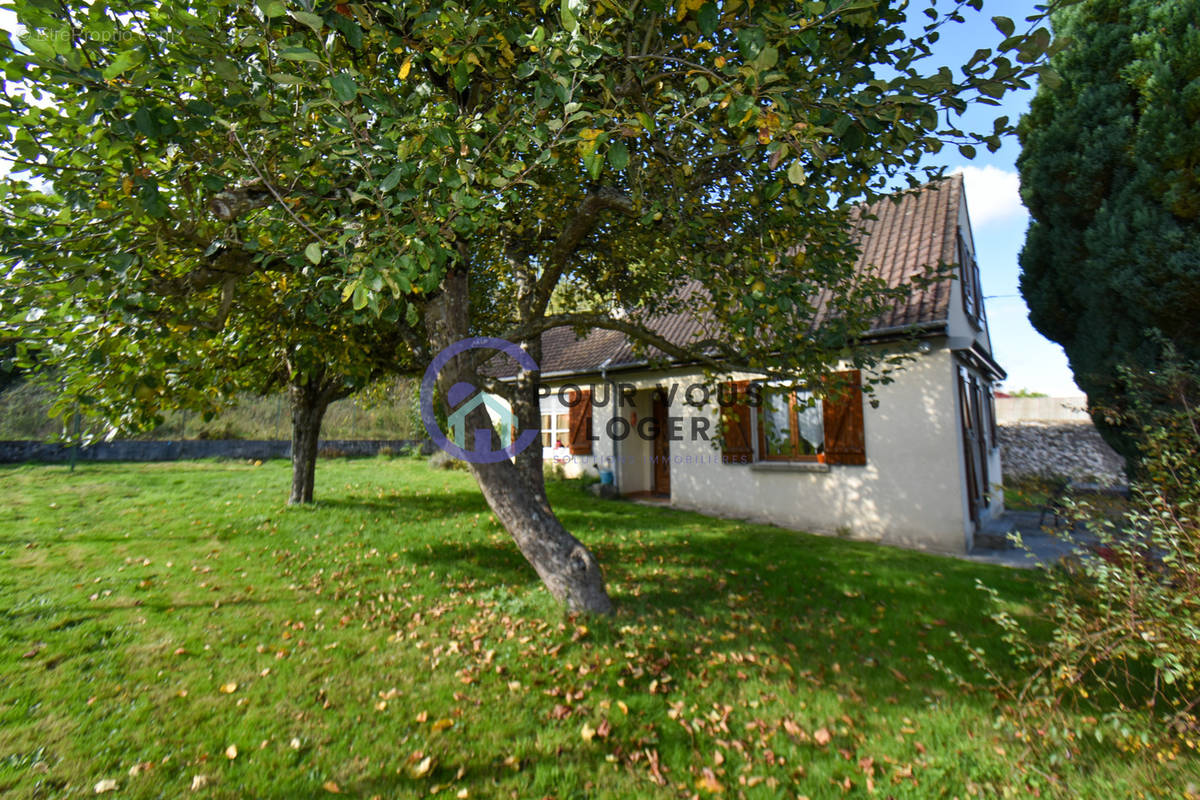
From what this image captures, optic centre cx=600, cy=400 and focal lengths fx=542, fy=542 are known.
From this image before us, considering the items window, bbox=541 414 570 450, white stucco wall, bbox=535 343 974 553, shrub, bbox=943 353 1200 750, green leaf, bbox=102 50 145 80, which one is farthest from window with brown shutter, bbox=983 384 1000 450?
green leaf, bbox=102 50 145 80

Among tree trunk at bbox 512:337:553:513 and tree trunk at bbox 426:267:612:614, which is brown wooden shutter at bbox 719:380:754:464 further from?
tree trunk at bbox 426:267:612:614

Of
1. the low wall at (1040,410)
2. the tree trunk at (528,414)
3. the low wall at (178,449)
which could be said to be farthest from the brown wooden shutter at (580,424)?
the low wall at (1040,410)

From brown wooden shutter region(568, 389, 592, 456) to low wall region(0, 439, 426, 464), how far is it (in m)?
9.57

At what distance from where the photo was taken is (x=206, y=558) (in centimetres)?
648

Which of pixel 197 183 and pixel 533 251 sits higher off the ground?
pixel 533 251

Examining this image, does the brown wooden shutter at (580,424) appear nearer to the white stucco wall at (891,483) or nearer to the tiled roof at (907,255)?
the tiled roof at (907,255)

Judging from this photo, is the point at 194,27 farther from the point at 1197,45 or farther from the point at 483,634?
the point at 1197,45

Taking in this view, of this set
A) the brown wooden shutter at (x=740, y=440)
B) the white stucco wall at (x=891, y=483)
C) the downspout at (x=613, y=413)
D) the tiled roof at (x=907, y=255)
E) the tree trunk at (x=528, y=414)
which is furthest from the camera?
the downspout at (x=613, y=413)

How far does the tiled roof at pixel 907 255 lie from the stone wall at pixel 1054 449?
758 centimetres

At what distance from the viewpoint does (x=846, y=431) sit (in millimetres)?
8828

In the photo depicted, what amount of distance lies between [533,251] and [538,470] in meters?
3.00

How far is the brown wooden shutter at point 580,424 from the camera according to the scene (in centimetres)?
1343

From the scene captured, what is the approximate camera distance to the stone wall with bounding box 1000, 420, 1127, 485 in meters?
14.2

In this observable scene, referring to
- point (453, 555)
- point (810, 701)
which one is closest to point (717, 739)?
point (810, 701)
